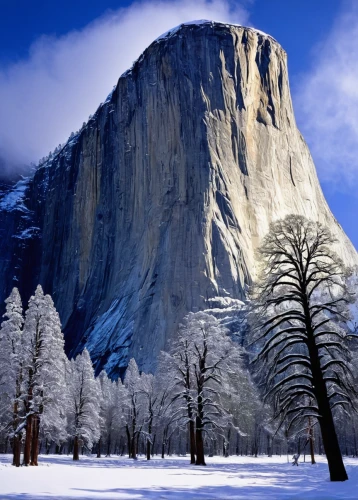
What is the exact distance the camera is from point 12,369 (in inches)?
1115

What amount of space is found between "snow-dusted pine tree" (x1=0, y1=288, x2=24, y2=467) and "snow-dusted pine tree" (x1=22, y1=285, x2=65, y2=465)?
1.93 feet

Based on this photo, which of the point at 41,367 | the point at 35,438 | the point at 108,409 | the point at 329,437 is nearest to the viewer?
the point at 329,437

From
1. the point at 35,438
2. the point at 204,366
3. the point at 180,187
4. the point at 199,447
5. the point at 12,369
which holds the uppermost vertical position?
the point at 180,187

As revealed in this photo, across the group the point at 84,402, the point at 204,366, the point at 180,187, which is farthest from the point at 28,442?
the point at 180,187

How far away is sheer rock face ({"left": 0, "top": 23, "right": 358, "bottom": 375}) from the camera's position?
90438 mm

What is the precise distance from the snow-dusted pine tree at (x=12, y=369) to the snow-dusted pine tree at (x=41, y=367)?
0.59 meters

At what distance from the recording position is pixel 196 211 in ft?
308

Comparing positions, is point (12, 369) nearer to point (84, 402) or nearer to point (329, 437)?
point (329, 437)

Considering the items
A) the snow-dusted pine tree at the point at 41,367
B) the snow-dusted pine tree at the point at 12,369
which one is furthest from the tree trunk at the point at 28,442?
the snow-dusted pine tree at the point at 12,369

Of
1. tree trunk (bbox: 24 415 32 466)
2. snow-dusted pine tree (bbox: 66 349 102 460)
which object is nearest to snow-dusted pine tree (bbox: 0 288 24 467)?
tree trunk (bbox: 24 415 32 466)


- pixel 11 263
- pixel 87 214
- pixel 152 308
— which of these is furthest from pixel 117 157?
pixel 11 263

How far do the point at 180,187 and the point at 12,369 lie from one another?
72468mm

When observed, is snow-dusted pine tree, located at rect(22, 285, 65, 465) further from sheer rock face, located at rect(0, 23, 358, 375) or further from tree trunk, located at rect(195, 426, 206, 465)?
sheer rock face, located at rect(0, 23, 358, 375)

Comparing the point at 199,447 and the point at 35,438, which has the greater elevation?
the point at 35,438
